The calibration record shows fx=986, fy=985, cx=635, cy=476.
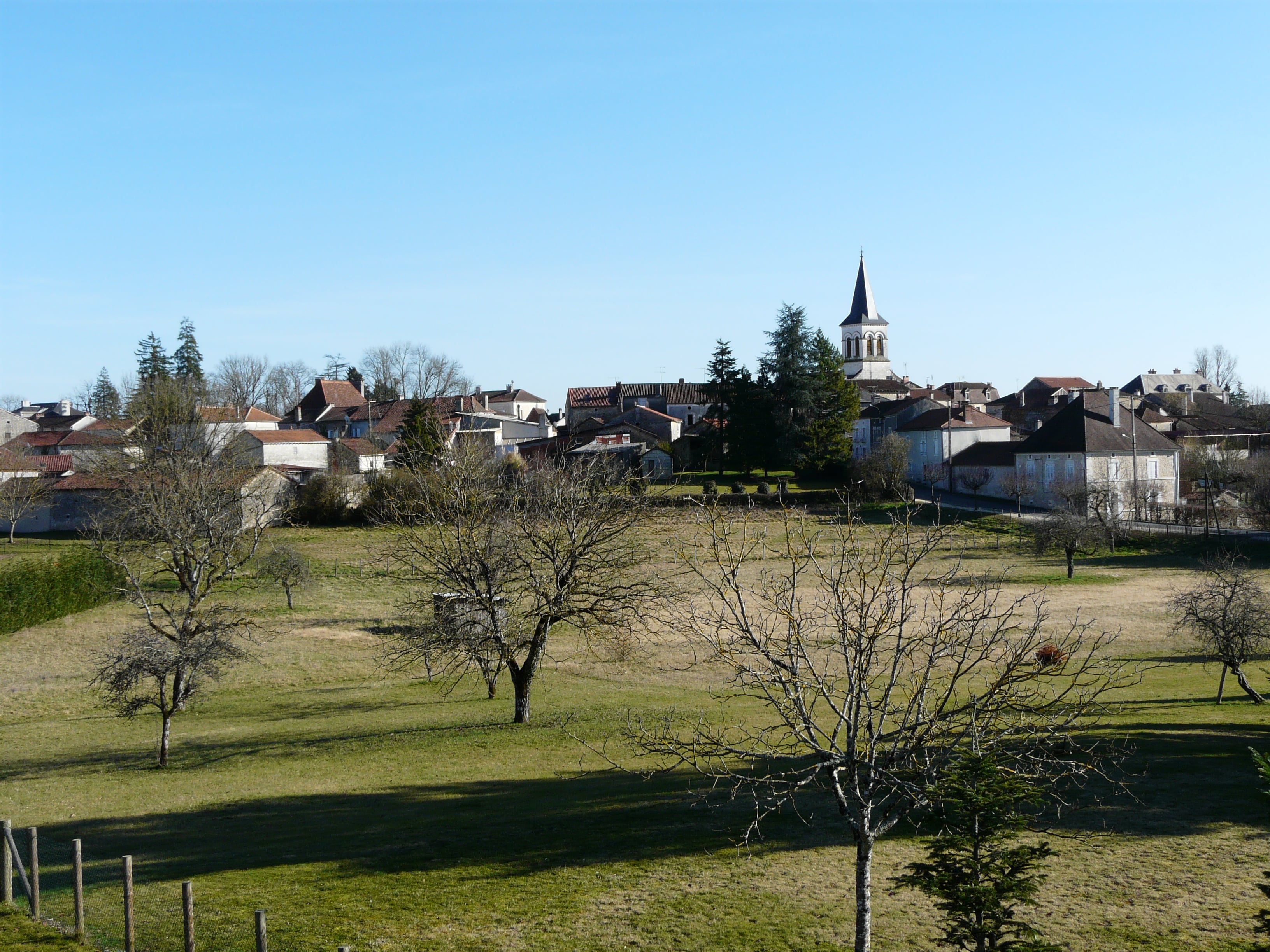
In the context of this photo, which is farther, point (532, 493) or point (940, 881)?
point (532, 493)

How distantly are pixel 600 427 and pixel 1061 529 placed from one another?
4640 cm

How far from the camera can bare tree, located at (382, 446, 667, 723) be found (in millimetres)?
23297

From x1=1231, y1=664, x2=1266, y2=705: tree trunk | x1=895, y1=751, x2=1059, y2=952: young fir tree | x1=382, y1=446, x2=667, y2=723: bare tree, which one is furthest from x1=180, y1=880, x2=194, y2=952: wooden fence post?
x1=1231, y1=664, x2=1266, y2=705: tree trunk

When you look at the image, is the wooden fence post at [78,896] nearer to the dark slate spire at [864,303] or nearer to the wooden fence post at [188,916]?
the wooden fence post at [188,916]

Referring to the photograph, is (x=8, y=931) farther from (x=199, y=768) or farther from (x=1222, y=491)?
(x=1222, y=491)

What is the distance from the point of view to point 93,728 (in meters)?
26.3

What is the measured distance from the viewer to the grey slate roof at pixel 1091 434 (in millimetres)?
66938

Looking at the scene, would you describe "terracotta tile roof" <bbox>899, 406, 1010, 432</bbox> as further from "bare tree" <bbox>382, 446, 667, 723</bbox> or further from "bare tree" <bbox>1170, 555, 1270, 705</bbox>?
"bare tree" <bbox>382, 446, 667, 723</bbox>

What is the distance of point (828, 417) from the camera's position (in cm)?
7606

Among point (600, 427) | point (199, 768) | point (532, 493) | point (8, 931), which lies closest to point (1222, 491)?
point (600, 427)

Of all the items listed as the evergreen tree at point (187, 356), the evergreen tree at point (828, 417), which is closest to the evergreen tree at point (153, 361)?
the evergreen tree at point (187, 356)

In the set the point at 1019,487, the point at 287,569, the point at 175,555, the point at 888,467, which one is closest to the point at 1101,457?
the point at 1019,487

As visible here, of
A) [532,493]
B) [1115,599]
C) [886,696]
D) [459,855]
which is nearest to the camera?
[886,696]

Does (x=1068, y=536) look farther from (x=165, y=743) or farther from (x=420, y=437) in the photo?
(x=165, y=743)
